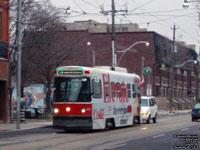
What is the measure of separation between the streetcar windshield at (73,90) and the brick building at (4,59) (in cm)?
982

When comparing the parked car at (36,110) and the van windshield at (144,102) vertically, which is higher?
the van windshield at (144,102)

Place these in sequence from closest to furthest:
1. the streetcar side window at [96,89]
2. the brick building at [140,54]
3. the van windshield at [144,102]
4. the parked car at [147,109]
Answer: the streetcar side window at [96,89], the parked car at [147,109], the van windshield at [144,102], the brick building at [140,54]

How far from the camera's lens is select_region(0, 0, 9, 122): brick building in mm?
34281

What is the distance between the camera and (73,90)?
83.3 feet

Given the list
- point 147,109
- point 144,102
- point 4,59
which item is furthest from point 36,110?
point 147,109

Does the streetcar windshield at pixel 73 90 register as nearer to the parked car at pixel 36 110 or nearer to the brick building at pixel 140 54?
the parked car at pixel 36 110

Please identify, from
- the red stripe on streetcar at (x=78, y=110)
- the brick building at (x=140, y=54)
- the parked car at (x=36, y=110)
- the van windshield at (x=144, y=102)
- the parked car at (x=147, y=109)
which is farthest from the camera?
the brick building at (x=140, y=54)

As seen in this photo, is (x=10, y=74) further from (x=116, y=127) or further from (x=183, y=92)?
(x=183, y=92)

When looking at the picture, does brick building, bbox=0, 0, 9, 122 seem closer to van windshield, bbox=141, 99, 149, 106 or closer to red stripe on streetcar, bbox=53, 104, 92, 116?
van windshield, bbox=141, 99, 149, 106

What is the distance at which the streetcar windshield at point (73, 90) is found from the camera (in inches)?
997

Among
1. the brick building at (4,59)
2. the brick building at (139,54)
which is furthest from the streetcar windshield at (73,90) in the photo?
the brick building at (139,54)

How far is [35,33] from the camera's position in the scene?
128 ft

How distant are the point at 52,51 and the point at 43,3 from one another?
5.55 meters

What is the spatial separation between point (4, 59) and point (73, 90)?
422 inches
